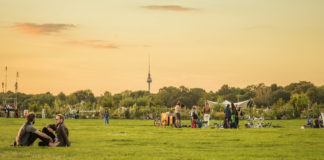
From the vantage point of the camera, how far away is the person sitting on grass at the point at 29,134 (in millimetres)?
17188

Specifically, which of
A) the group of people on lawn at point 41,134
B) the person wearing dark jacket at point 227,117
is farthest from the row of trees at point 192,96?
the group of people on lawn at point 41,134

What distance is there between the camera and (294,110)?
7250 centimetres

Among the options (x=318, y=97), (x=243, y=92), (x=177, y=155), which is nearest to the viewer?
(x=177, y=155)

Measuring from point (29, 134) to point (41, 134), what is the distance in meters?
0.47

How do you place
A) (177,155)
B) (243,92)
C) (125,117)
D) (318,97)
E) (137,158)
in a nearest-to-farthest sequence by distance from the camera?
(137,158) → (177,155) → (125,117) → (318,97) → (243,92)

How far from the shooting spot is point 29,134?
17.5 m

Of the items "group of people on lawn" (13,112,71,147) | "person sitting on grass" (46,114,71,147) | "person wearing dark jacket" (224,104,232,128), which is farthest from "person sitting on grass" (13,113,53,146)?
"person wearing dark jacket" (224,104,232,128)

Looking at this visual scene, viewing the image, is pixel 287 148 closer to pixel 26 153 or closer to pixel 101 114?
pixel 26 153

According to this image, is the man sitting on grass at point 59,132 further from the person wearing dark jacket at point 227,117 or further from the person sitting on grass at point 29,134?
the person wearing dark jacket at point 227,117

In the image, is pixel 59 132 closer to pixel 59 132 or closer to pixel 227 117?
pixel 59 132

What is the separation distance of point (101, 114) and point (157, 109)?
9448mm

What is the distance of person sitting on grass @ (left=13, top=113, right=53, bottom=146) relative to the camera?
56.4 ft

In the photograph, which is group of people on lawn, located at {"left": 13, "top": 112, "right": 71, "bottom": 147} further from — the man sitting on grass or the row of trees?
the row of trees

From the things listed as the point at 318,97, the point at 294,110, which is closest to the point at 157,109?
the point at 294,110
